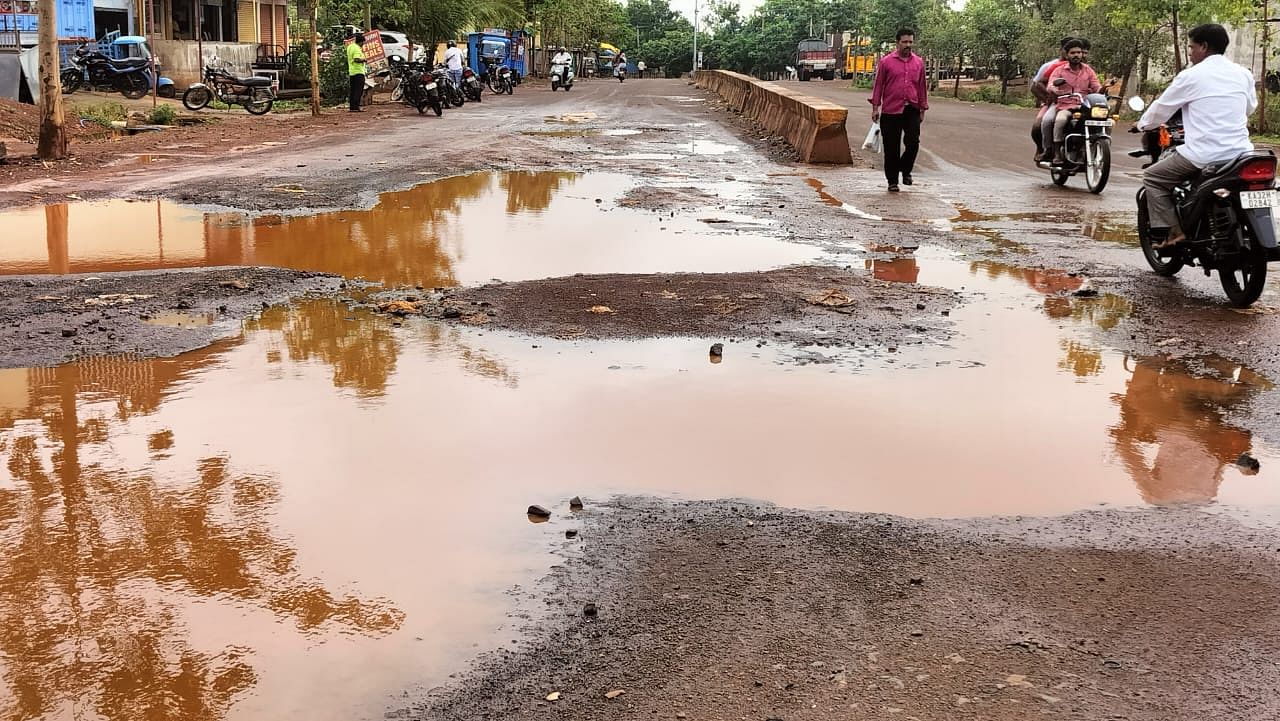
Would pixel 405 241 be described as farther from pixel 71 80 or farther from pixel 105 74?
pixel 105 74

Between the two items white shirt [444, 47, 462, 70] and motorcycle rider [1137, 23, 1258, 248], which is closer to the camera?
motorcycle rider [1137, 23, 1258, 248]

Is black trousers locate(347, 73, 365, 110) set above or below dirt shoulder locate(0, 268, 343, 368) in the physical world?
above

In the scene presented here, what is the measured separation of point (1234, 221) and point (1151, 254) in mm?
1293

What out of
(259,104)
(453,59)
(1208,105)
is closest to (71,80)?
(259,104)

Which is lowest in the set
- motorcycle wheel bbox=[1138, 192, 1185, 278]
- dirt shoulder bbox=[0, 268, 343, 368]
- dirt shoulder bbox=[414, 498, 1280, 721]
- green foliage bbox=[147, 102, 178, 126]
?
green foliage bbox=[147, 102, 178, 126]

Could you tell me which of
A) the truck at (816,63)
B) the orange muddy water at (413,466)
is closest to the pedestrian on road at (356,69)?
the orange muddy water at (413,466)

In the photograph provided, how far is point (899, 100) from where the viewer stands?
43.8 feet

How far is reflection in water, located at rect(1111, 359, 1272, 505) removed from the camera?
15.0 feet

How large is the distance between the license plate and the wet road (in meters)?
0.71

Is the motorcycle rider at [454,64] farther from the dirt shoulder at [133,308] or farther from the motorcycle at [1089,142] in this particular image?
the dirt shoulder at [133,308]

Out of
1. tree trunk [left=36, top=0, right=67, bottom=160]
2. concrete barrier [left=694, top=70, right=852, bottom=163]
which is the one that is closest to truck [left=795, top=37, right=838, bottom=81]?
concrete barrier [left=694, top=70, right=852, bottom=163]

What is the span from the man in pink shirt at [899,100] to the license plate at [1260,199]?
6.18 meters

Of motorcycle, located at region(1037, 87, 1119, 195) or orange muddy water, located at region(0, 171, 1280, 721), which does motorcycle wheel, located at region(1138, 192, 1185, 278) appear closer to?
orange muddy water, located at region(0, 171, 1280, 721)

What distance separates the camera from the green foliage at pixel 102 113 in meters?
21.1
